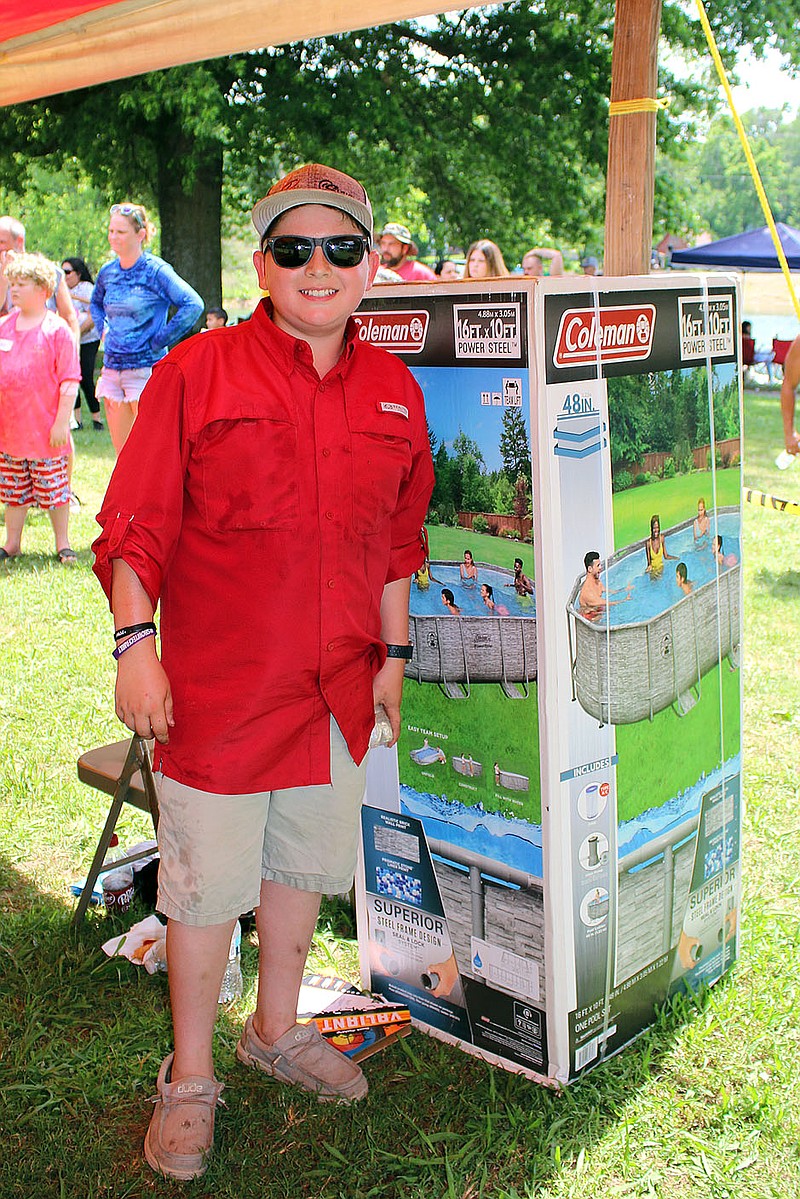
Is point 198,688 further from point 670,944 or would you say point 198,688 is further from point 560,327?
point 670,944

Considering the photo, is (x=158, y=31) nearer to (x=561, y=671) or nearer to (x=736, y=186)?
(x=561, y=671)

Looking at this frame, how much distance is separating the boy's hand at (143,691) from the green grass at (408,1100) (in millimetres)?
778

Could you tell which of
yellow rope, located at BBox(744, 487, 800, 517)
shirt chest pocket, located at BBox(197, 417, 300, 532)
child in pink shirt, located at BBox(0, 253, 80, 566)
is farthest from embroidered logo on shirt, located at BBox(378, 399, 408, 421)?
child in pink shirt, located at BBox(0, 253, 80, 566)

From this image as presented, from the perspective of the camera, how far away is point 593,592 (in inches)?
97.0

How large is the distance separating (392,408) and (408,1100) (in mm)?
1505

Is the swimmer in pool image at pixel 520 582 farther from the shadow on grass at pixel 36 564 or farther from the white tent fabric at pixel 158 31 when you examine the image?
the shadow on grass at pixel 36 564

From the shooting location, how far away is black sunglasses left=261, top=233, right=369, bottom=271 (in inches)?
84.2

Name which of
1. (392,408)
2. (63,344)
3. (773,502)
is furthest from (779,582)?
(392,408)

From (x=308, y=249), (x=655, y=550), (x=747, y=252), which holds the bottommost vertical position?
(x=655, y=550)

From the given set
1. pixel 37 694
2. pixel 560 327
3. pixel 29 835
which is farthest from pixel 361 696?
pixel 37 694

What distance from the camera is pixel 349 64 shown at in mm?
15023

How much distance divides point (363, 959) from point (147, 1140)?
2.48ft

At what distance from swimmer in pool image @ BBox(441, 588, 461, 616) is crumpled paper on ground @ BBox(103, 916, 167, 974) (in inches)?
47.1

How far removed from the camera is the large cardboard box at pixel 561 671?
239 cm
